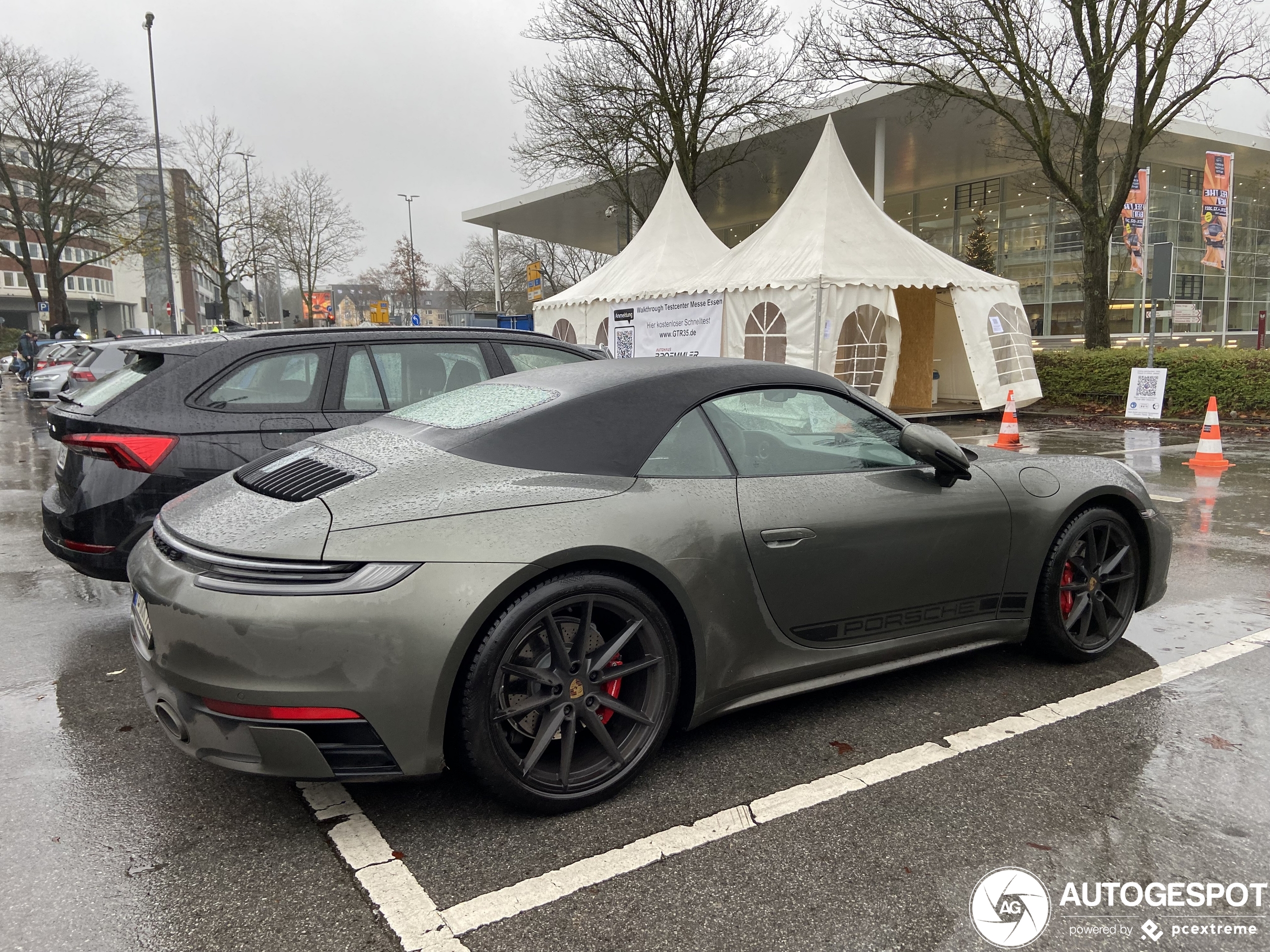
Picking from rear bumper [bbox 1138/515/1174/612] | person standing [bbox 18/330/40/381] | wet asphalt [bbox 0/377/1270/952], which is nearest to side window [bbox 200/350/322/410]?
wet asphalt [bbox 0/377/1270/952]

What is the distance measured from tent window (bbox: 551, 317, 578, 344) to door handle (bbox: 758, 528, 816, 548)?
1731 cm

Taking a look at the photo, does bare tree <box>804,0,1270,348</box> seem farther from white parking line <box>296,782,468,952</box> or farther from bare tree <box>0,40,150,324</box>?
bare tree <box>0,40,150,324</box>

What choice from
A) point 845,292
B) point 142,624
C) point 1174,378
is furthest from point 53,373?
point 1174,378

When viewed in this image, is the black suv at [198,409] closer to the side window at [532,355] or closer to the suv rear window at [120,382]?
the suv rear window at [120,382]

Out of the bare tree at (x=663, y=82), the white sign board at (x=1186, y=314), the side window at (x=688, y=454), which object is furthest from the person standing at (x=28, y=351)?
the white sign board at (x=1186, y=314)

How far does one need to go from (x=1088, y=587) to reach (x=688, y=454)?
6.82ft

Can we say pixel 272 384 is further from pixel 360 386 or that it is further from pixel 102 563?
pixel 102 563

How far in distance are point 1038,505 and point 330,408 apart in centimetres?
347

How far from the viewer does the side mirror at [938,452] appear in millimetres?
3211

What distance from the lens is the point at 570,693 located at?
252cm

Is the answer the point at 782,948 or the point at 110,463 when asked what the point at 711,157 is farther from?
the point at 782,948

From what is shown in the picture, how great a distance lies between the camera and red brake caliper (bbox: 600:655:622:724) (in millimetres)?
2605

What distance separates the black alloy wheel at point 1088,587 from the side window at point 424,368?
10.1 feet

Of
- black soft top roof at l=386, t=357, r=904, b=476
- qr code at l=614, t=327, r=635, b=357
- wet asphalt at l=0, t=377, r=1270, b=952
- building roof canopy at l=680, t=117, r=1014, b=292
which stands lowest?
wet asphalt at l=0, t=377, r=1270, b=952
